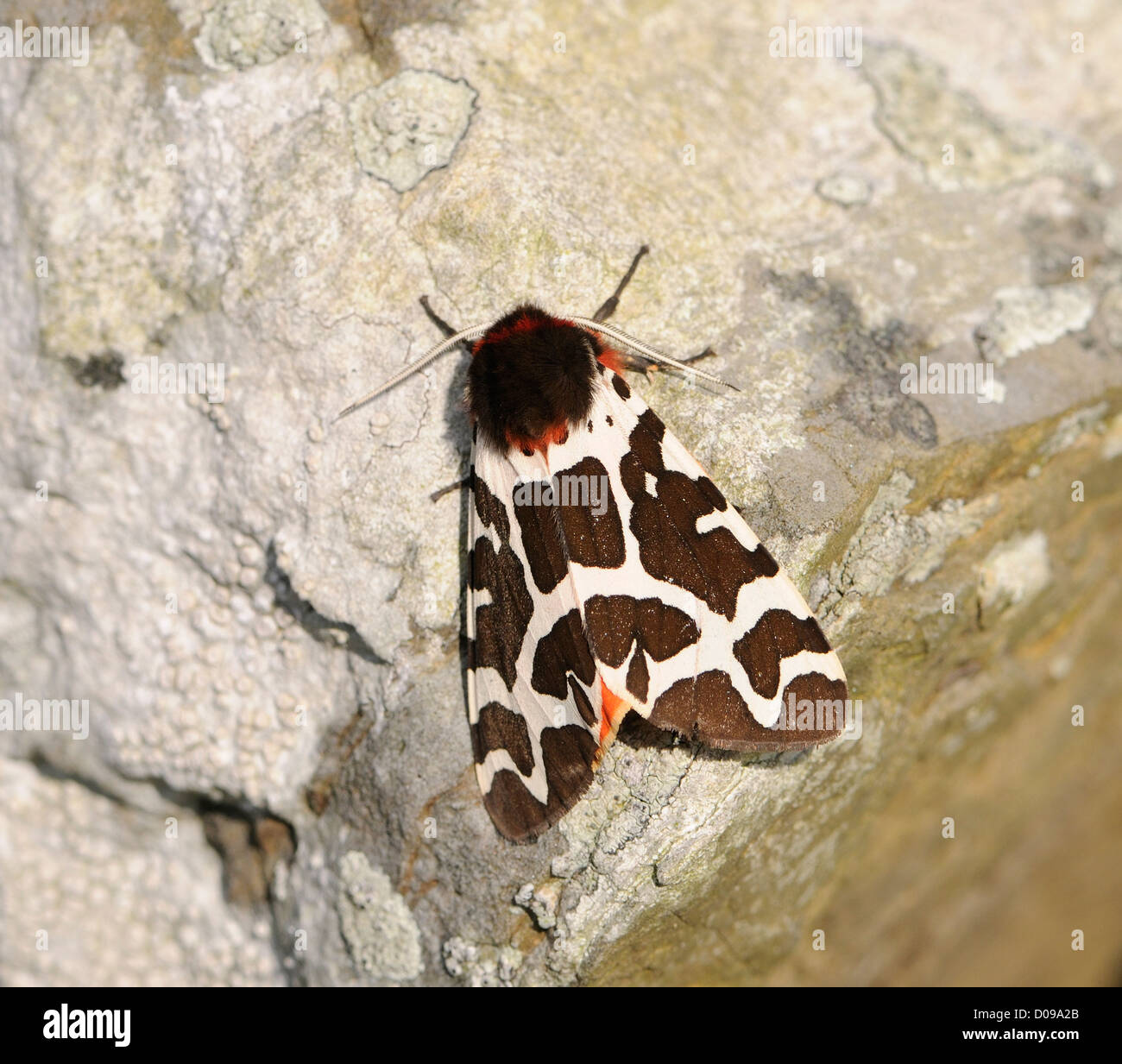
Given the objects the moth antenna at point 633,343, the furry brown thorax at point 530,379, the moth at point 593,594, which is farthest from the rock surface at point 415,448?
the furry brown thorax at point 530,379

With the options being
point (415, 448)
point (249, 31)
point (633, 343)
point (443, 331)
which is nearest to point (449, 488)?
point (415, 448)

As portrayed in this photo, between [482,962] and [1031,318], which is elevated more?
[1031,318]

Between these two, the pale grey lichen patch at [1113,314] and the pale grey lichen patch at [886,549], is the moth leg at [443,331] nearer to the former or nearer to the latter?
the pale grey lichen patch at [886,549]

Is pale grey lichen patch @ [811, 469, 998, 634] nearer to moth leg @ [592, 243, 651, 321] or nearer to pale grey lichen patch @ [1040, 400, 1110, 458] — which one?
pale grey lichen patch @ [1040, 400, 1110, 458]

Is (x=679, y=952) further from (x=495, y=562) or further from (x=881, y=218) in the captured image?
(x=881, y=218)

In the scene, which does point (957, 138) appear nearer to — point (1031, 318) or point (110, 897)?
point (1031, 318)
